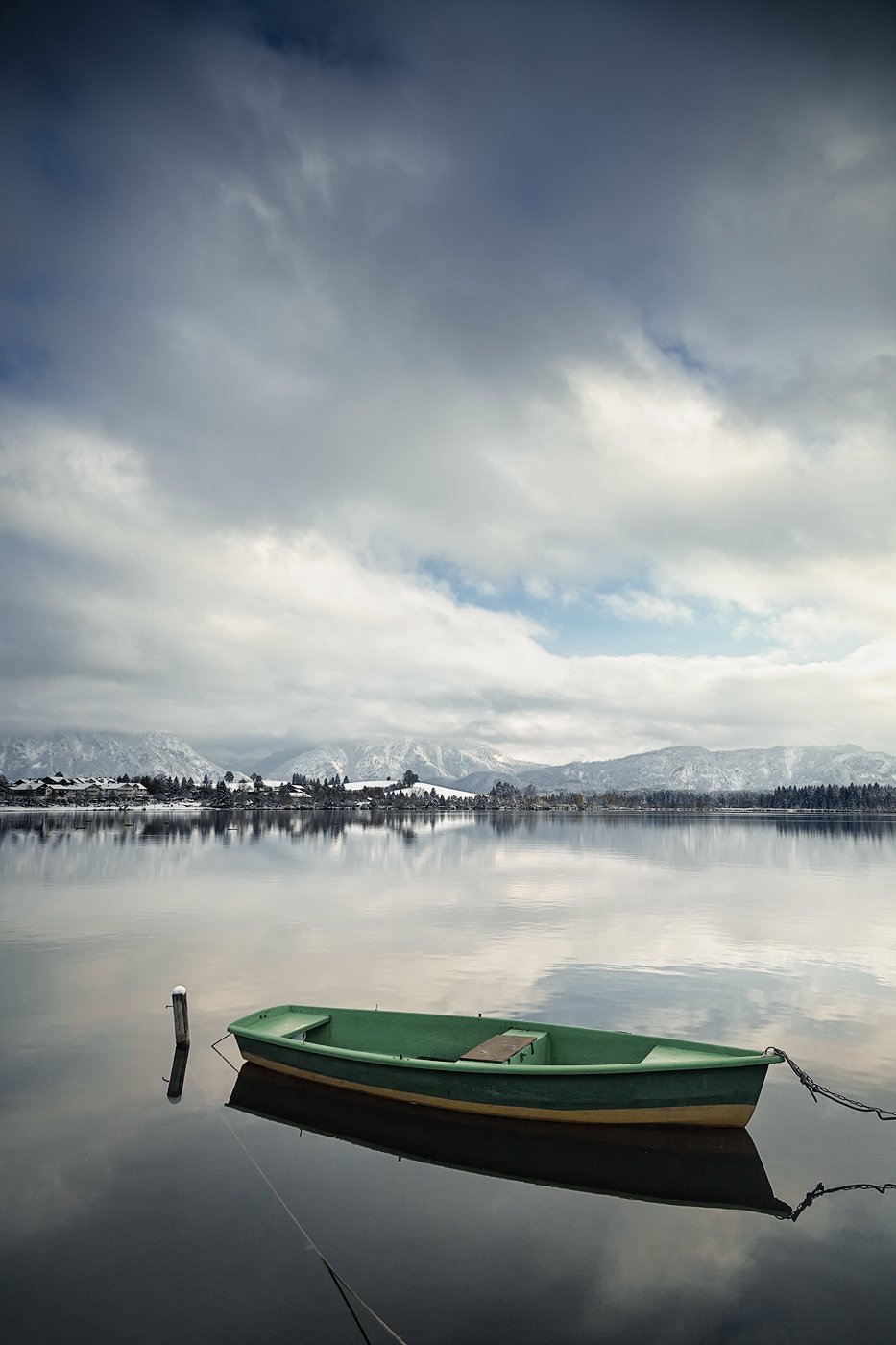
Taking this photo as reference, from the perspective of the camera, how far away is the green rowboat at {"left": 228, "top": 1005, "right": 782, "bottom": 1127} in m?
17.2

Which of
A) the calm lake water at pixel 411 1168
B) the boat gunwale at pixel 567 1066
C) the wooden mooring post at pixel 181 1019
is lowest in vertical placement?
the calm lake water at pixel 411 1168

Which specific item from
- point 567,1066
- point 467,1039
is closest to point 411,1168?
point 567,1066

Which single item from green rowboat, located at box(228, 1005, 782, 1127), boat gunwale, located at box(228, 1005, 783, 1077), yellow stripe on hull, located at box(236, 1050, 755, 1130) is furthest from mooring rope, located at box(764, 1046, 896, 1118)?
yellow stripe on hull, located at box(236, 1050, 755, 1130)

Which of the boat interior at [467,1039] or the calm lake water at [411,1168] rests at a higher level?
the boat interior at [467,1039]

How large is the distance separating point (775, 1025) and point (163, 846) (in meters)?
99.6

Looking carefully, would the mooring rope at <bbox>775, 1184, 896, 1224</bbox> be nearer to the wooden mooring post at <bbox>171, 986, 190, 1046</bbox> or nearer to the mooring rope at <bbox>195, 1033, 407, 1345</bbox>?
the mooring rope at <bbox>195, 1033, 407, 1345</bbox>

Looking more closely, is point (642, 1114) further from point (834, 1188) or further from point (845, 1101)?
point (845, 1101)

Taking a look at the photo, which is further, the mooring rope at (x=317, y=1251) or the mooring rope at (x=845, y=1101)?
the mooring rope at (x=845, y=1101)

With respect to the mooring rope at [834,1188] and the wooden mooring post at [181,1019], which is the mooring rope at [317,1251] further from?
the mooring rope at [834,1188]

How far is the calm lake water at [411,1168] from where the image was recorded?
40.3 feet

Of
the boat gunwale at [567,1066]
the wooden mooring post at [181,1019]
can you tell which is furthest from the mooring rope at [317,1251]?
the wooden mooring post at [181,1019]

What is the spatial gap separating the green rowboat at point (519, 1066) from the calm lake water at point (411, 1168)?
4.15ft

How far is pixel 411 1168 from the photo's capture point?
16.9 meters

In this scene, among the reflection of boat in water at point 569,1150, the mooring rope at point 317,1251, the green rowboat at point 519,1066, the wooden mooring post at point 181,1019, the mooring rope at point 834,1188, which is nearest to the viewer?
the mooring rope at point 317,1251
